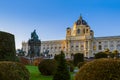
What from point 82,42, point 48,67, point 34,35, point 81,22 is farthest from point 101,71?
point 81,22

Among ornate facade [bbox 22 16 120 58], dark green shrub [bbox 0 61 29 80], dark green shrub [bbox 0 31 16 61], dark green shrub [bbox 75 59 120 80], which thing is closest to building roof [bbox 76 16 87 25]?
ornate facade [bbox 22 16 120 58]

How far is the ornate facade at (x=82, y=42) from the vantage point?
110125mm

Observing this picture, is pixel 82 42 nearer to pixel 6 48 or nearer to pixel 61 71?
pixel 6 48

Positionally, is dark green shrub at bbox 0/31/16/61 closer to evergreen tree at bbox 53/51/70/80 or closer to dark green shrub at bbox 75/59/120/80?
evergreen tree at bbox 53/51/70/80

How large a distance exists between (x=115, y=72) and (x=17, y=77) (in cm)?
344

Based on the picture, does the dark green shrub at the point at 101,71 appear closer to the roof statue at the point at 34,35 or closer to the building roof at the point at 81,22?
the roof statue at the point at 34,35

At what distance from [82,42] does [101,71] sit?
357 feet

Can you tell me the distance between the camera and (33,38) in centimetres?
6875

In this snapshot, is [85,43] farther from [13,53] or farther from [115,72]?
[115,72]

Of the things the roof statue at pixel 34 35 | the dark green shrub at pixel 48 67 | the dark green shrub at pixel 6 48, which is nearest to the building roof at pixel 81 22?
the roof statue at pixel 34 35

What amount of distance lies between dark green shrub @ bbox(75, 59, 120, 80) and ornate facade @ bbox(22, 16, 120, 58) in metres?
100.0

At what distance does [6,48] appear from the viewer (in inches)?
547

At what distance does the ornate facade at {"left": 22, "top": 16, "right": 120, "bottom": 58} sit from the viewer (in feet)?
361

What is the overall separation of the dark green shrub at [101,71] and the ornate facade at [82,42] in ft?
328
